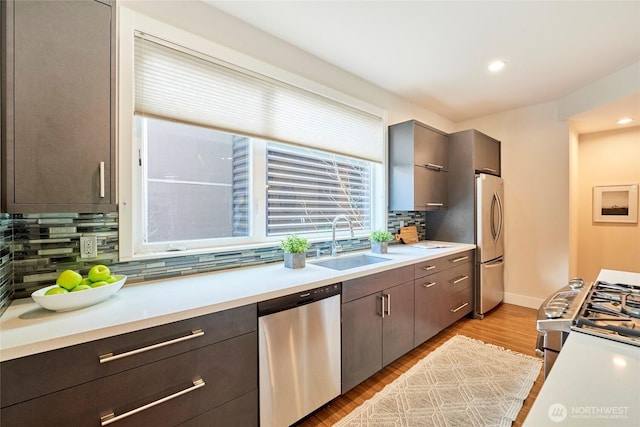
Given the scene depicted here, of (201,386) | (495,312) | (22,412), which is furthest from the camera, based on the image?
(495,312)

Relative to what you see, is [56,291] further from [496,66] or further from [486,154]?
[486,154]

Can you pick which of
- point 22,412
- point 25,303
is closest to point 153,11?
point 25,303

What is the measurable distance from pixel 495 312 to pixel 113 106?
411 cm

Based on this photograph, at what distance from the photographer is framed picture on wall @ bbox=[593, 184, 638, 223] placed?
3.51 m

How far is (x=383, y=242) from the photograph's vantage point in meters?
2.64

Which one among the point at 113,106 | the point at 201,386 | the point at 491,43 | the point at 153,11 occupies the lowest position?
the point at 201,386

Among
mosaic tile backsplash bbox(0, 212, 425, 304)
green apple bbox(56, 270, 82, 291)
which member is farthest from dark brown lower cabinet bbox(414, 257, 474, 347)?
green apple bbox(56, 270, 82, 291)

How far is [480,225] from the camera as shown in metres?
3.16

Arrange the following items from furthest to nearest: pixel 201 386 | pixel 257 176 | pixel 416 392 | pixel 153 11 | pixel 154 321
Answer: pixel 257 176 → pixel 416 392 → pixel 153 11 → pixel 201 386 → pixel 154 321

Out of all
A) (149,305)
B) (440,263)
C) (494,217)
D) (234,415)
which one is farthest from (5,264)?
(494,217)

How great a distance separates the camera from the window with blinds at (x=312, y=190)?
2.28 meters

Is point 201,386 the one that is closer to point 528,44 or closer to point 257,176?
point 257,176

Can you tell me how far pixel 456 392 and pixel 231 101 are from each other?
253 centimetres

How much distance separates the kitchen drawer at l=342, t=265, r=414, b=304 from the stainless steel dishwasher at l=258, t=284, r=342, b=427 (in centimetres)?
9
